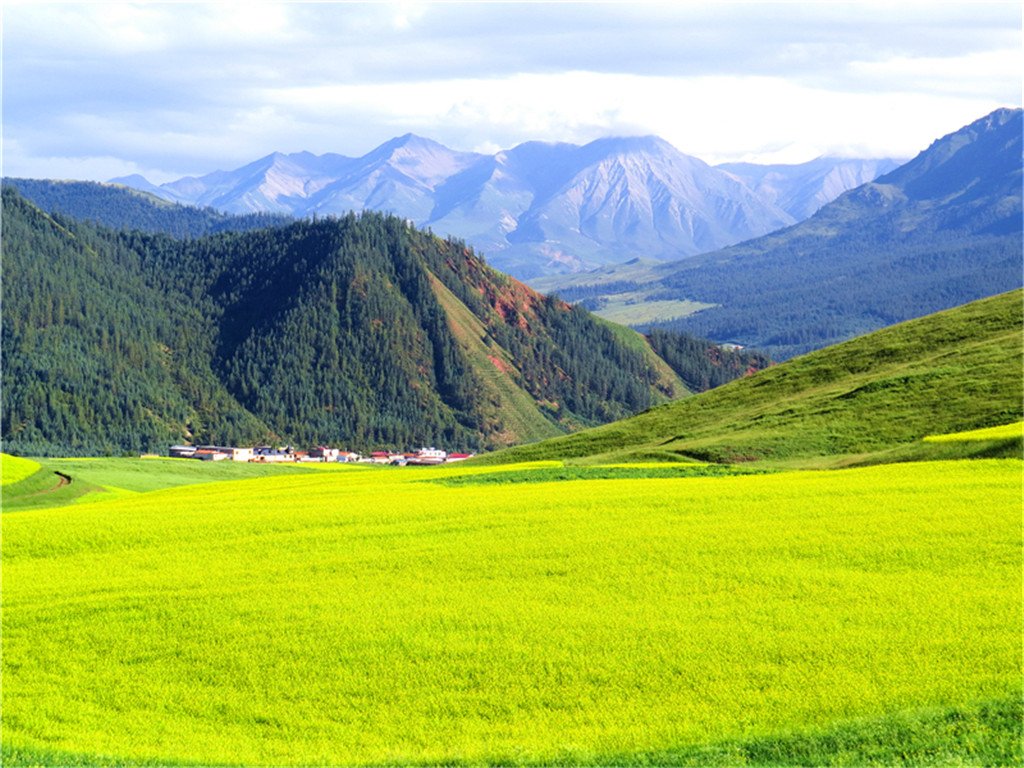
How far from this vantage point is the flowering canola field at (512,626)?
22.5 m

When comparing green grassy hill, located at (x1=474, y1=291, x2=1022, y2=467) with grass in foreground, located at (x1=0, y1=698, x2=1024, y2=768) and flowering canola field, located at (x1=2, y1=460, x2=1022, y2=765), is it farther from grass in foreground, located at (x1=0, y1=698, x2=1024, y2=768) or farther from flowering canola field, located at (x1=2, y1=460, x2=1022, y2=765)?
grass in foreground, located at (x1=0, y1=698, x2=1024, y2=768)

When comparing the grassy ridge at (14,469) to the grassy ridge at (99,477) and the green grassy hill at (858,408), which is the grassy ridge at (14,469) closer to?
the grassy ridge at (99,477)

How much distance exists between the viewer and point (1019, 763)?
19312 mm

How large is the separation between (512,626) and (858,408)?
53819mm

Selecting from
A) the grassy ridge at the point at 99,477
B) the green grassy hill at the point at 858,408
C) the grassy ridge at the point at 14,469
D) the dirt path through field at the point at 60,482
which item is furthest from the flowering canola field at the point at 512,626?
the dirt path through field at the point at 60,482

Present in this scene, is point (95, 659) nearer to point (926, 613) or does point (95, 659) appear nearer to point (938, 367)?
point (926, 613)

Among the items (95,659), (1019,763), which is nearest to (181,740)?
(95,659)

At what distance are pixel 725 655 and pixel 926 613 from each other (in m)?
6.43

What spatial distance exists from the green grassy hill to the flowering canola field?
20380 millimetres

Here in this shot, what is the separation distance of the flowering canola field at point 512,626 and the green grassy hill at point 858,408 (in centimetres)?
2038

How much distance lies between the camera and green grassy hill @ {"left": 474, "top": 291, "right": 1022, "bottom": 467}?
64.0 meters

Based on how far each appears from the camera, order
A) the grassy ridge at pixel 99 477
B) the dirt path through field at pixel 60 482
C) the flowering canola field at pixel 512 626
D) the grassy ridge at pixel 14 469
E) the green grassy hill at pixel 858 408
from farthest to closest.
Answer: the dirt path through field at pixel 60 482 < the grassy ridge at pixel 99 477 < the grassy ridge at pixel 14 469 < the green grassy hill at pixel 858 408 < the flowering canola field at pixel 512 626

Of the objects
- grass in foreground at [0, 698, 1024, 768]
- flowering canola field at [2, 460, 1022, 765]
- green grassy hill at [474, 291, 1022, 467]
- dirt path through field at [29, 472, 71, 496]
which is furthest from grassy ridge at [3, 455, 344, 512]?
grass in foreground at [0, 698, 1024, 768]

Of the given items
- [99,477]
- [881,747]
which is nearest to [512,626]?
[881,747]
